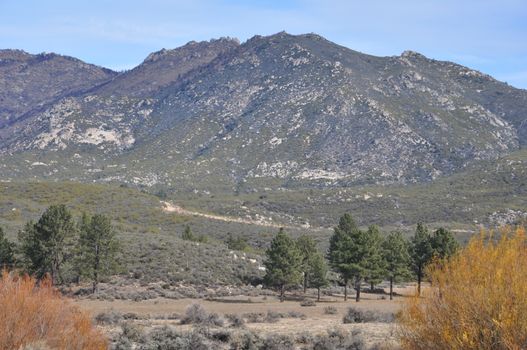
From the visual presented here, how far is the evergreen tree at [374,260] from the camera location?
54219mm

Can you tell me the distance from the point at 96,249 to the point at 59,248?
2969 millimetres

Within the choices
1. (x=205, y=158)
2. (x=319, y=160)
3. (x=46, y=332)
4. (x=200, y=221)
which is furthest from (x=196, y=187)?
(x=46, y=332)

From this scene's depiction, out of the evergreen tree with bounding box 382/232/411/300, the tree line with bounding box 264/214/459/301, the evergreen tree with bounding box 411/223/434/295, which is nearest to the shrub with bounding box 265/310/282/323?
the tree line with bounding box 264/214/459/301

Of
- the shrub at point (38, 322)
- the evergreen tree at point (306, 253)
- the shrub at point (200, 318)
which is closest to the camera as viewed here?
Result: the shrub at point (38, 322)

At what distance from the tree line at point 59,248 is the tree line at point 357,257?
556 inches

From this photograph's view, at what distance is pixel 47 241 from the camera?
4825 centimetres

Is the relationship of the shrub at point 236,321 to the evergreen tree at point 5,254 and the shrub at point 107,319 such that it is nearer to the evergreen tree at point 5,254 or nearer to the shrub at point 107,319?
the shrub at point 107,319

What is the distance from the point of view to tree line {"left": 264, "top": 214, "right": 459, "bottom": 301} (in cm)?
5181

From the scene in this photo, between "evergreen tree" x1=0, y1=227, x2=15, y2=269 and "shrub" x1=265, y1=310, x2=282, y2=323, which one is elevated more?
"evergreen tree" x1=0, y1=227, x2=15, y2=269

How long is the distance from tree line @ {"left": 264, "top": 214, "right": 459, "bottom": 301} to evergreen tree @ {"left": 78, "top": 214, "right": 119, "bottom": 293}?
1360cm

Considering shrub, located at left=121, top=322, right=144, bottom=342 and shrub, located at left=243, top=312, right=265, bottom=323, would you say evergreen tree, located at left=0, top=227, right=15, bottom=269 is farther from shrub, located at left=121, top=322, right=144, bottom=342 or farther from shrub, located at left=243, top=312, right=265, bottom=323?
shrub, located at left=121, top=322, right=144, bottom=342

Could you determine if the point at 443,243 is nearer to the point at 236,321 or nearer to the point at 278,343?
the point at 236,321

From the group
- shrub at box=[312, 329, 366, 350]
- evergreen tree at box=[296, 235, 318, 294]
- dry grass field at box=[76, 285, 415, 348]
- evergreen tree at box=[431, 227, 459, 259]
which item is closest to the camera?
shrub at box=[312, 329, 366, 350]

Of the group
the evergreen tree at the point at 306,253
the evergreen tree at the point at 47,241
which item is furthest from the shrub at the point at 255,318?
the evergreen tree at the point at 306,253
